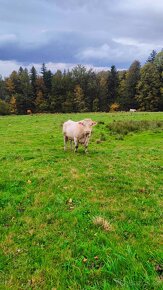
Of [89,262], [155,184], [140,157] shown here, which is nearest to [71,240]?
[89,262]

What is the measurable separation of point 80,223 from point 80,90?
280ft

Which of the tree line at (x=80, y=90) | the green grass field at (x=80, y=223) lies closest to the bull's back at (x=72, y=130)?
the green grass field at (x=80, y=223)

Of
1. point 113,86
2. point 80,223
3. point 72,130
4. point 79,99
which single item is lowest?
point 80,223

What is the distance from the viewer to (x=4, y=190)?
11398 mm

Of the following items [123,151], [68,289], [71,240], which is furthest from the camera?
[123,151]

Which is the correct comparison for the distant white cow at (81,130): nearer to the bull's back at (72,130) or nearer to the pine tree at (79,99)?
the bull's back at (72,130)

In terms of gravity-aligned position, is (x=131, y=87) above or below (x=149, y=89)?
above

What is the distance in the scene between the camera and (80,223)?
857cm

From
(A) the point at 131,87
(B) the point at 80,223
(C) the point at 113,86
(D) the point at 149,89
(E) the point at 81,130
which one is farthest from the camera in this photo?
(C) the point at 113,86

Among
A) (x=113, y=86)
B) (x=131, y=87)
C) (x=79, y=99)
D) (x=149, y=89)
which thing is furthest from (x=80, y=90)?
(x=149, y=89)

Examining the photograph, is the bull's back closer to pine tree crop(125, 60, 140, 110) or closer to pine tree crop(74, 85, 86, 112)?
pine tree crop(74, 85, 86, 112)

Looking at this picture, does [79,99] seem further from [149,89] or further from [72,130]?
[72,130]

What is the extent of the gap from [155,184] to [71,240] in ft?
19.2

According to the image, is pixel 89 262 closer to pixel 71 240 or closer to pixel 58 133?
pixel 71 240
